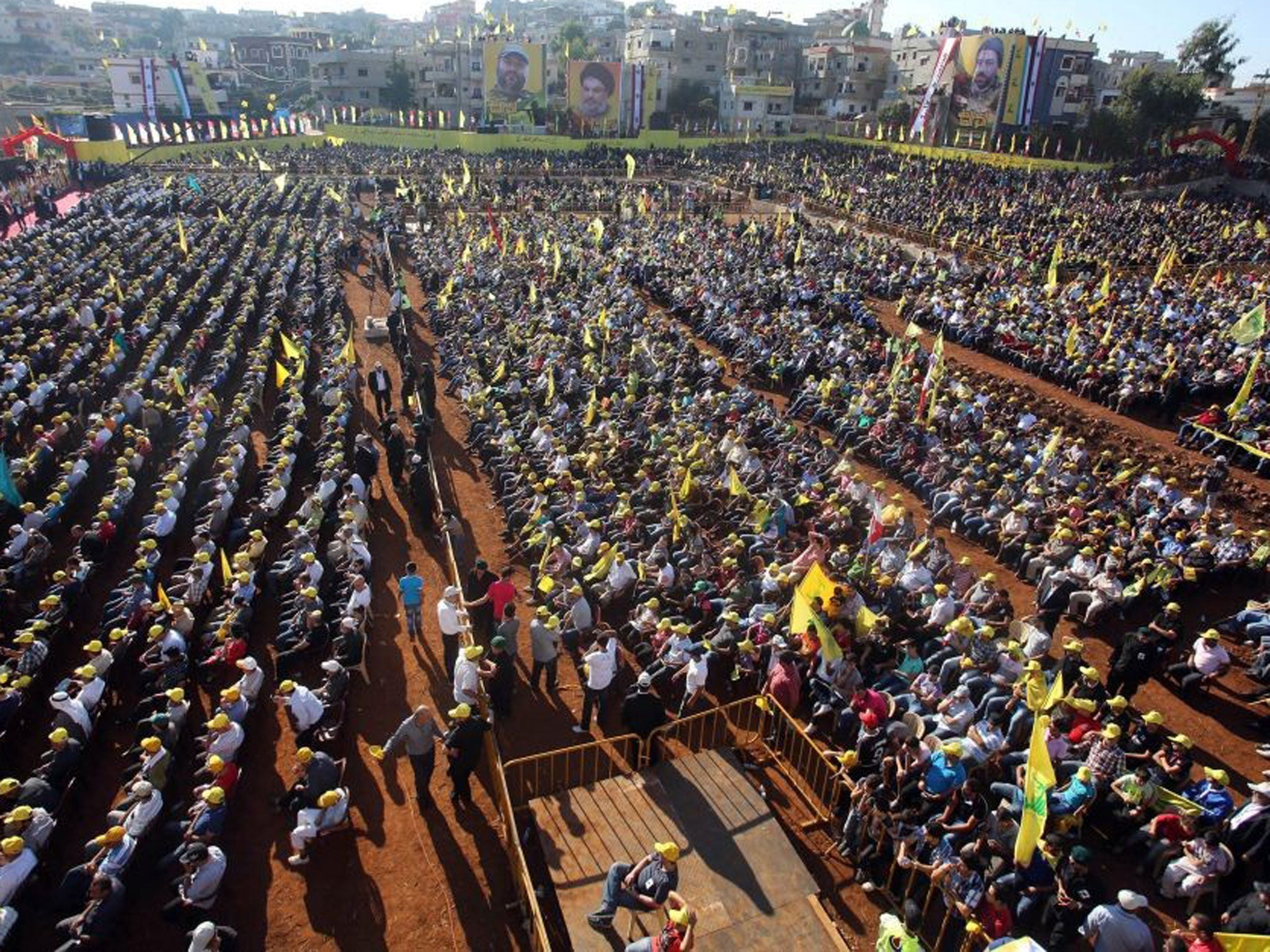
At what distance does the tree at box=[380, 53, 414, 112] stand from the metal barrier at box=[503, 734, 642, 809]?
331ft

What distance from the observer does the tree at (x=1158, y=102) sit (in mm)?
62000

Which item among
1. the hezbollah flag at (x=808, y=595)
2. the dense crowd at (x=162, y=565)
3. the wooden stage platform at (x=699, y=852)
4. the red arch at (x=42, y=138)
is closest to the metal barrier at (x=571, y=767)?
the wooden stage platform at (x=699, y=852)

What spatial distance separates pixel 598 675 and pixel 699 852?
264 centimetres

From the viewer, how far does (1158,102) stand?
204 ft

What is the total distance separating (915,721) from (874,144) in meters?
73.0

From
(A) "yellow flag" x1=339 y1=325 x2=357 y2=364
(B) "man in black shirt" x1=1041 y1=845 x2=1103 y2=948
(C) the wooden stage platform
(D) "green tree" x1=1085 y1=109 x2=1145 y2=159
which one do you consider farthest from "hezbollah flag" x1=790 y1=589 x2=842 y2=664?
(D) "green tree" x1=1085 y1=109 x2=1145 y2=159

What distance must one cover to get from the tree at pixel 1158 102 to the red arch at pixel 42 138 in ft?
254

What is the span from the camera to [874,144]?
71750mm

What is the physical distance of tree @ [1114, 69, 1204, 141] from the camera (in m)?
62.0

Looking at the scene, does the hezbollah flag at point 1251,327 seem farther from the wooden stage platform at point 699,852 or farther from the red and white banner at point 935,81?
the red and white banner at point 935,81

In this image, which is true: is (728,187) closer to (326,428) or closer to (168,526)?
(326,428)

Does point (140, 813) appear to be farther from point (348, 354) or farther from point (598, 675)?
point (348, 354)

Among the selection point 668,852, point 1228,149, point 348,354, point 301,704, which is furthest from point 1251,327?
point 1228,149

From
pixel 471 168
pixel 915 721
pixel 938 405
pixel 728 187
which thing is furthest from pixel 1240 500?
pixel 471 168
